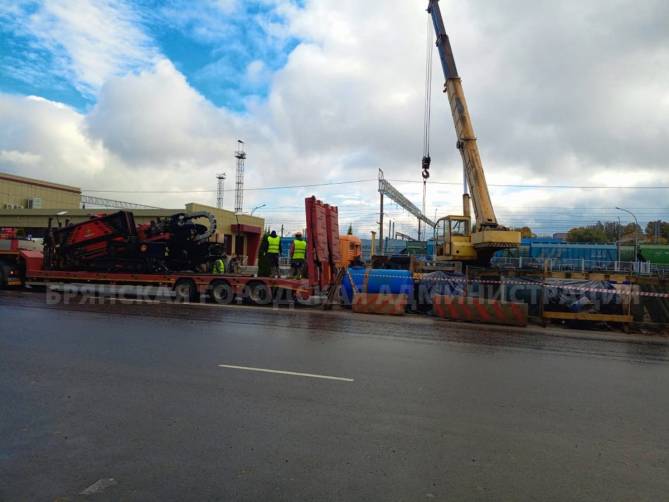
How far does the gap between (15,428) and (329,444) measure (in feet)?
9.23

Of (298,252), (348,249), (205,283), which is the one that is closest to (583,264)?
(348,249)

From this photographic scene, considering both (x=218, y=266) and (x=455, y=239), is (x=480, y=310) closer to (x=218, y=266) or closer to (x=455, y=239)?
(x=455, y=239)

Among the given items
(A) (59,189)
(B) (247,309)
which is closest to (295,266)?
(B) (247,309)

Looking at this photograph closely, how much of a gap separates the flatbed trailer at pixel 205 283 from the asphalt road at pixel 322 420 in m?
5.22

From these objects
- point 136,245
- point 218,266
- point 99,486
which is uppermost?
point 136,245

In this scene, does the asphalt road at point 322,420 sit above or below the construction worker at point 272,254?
below

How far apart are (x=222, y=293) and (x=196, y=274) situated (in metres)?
1.07

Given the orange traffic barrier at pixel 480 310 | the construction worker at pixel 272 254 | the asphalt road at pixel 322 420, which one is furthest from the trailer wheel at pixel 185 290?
the orange traffic barrier at pixel 480 310

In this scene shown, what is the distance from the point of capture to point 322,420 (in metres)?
4.73

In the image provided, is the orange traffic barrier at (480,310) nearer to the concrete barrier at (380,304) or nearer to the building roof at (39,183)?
the concrete barrier at (380,304)

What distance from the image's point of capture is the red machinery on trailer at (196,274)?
1414 cm

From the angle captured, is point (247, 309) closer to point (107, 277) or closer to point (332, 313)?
point (332, 313)

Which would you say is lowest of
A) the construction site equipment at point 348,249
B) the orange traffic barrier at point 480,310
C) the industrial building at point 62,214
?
the orange traffic barrier at point 480,310

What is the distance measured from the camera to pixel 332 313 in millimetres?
13344
